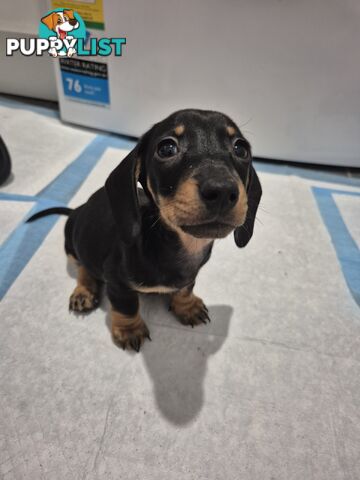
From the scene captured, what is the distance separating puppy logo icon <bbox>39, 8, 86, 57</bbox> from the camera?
2.50 meters

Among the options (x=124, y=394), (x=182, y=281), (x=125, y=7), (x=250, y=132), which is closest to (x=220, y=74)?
(x=250, y=132)

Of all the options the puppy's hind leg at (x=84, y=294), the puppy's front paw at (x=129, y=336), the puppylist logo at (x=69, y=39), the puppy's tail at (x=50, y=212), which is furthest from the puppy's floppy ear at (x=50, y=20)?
the puppy's front paw at (x=129, y=336)

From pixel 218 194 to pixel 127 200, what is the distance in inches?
14.6

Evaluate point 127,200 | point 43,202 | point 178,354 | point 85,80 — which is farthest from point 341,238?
point 85,80

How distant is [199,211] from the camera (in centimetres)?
89

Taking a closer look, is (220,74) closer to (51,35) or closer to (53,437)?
(51,35)

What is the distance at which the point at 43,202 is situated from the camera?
7.01ft

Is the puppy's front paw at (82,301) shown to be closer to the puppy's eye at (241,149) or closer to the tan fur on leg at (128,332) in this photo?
the tan fur on leg at (128,332)

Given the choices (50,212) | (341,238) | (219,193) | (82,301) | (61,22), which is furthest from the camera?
(61,22)

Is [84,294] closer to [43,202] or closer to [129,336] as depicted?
[129,336]

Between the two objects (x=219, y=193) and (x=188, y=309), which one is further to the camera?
(x=188, y=309)

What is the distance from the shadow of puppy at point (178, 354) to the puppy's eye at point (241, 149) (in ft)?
→ 2.70

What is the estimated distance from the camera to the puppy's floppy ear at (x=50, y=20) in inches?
101

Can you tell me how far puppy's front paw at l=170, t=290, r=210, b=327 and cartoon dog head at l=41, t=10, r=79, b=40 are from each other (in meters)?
2.23
